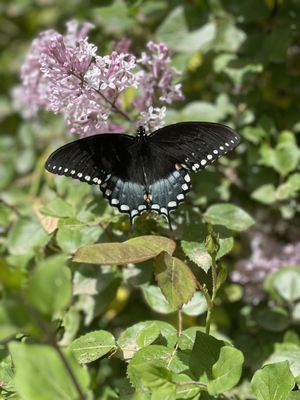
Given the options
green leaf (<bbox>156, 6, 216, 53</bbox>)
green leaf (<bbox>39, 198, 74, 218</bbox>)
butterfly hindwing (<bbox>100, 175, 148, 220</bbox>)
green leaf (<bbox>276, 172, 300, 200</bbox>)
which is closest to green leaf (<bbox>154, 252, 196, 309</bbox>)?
butterfly hindwing (<bbox>100, 175, 148, 220</bbox>)

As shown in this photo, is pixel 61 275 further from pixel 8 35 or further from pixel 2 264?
pixel 8 35

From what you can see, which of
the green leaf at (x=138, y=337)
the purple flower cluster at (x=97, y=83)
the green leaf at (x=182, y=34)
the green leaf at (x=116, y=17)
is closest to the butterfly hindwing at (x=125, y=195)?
the purple flower cluster at (x=97, y=83)

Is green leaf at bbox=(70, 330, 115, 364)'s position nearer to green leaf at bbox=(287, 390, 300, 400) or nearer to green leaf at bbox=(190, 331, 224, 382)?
green leaf at bbox=(190, 331, 224, 382)

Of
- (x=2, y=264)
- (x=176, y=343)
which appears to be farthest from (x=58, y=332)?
(x=2, y=264)

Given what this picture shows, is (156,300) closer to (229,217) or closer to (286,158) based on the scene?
(229,217)

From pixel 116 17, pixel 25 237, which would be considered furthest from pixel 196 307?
pixel 116 17

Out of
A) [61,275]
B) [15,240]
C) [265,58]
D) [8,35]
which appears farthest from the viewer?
[8,35]
